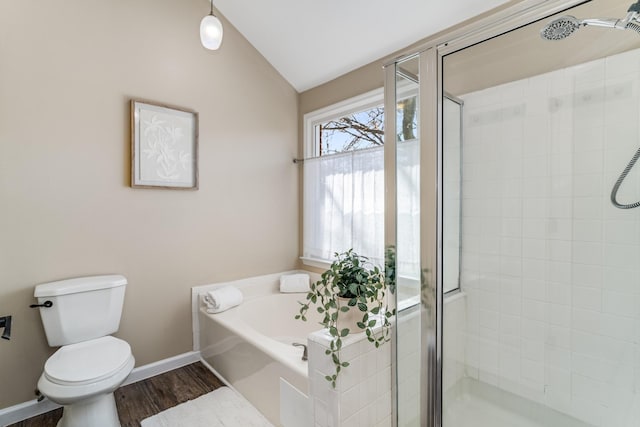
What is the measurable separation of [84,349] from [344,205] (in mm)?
1973

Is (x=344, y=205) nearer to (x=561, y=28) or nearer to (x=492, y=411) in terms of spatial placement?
(x=492, y=411)

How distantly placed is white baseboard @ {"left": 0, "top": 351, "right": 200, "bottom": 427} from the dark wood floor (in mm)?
31

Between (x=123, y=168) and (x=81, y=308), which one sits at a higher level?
(x=123, y=168)

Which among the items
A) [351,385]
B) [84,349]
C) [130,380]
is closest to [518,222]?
[351,385]

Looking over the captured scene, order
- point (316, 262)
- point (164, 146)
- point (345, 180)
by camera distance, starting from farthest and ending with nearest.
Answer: point (316, 262)
point (345, 180)
point (164, 146)

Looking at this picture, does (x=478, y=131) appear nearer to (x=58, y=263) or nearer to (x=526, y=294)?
(x=526, y=294)

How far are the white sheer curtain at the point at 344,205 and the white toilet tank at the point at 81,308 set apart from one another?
1575mm

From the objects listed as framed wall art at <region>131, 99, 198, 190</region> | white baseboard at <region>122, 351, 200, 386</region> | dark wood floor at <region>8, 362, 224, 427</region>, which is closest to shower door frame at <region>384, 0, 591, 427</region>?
dark wood floor at <region>8, 362, 224, 427</region>

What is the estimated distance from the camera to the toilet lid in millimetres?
1583

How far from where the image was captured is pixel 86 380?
1.57 metres

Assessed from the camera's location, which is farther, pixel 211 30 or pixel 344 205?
pixel 344 205

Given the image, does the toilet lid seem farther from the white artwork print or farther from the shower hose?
the shower hose

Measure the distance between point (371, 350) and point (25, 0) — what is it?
2.73 meters

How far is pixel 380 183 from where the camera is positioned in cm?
246
